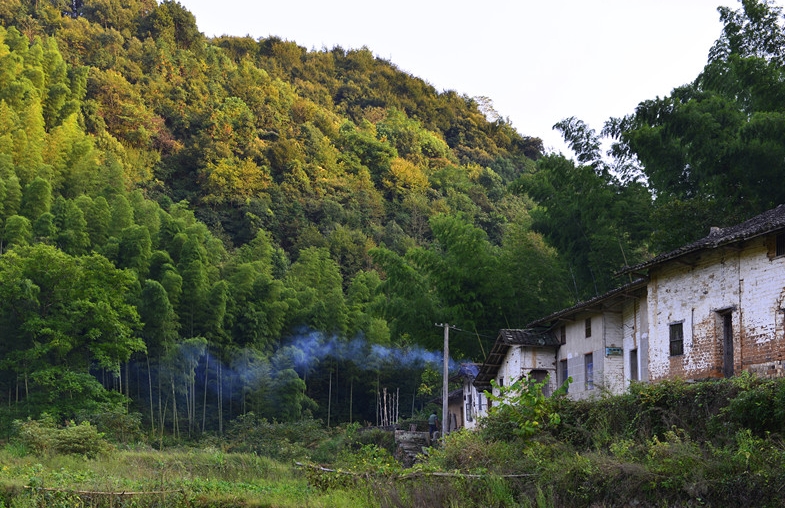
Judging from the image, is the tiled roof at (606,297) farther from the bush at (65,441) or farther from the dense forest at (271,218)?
the bush at (65,441)

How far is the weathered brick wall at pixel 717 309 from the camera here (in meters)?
16.1

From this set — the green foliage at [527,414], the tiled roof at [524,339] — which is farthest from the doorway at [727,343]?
the tiled roof at [524,339]

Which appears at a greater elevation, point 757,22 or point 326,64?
point 326,64

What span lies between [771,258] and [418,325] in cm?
1608

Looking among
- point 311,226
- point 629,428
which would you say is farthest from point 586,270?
point 311,226

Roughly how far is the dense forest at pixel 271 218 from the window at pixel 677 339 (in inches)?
220

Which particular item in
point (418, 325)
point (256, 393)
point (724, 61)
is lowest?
point (256, 393)

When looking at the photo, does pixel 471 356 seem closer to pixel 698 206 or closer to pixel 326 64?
pixel 698 206

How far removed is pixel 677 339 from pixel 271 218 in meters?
55.8

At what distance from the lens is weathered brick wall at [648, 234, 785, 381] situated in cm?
1614

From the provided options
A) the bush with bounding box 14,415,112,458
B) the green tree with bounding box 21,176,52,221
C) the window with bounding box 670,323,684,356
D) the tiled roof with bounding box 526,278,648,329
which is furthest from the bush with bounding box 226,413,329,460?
the window with bounding box 670,323,684,356

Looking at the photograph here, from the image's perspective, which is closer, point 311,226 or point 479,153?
point 311,226

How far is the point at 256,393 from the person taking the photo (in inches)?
1869

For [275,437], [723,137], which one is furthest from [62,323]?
[723,137]
